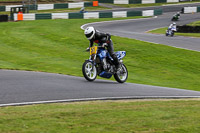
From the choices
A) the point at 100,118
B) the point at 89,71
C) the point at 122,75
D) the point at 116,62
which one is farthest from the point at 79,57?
the point at 100,118

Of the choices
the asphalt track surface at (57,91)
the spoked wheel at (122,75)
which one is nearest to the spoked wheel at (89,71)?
the asphalt track surface at (57,91)

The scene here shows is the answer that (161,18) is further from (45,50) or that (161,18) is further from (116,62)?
(116,62)

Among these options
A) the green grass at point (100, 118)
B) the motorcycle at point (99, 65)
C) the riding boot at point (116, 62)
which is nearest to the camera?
the green grass at point (100, 118)

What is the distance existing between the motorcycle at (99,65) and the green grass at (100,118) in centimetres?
359

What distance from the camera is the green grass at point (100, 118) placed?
610cm

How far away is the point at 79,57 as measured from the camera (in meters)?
19.1

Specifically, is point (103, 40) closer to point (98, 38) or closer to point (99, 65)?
point (98, 38)

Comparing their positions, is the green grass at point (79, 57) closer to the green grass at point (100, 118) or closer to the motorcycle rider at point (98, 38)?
the motorcycle rider at point (98, 38)

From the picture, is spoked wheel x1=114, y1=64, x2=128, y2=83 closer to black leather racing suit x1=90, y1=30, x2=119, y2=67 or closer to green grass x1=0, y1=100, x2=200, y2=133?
black leather racing suit x1=90, y1=30, x2=119, y2=67

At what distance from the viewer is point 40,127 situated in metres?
6.06

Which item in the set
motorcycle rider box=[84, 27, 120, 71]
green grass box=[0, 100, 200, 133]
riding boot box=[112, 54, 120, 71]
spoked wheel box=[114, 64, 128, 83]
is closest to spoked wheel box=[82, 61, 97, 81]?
motorcycle rider box=[84, 27, 120, 71]

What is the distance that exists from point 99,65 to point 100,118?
5564 millimetres

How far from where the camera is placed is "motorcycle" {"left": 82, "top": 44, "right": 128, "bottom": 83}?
39.3 ft

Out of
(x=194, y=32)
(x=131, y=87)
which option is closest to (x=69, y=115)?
(x=131, y=87)
